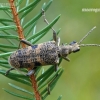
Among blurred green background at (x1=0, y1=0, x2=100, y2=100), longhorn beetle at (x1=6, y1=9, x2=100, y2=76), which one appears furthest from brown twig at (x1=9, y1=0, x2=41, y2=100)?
blurred green background at (x1=0, y1=0, x2=100, y2=100)

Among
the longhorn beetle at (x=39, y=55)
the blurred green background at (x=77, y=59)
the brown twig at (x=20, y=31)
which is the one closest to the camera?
the brown twig at (x=20, y=31)

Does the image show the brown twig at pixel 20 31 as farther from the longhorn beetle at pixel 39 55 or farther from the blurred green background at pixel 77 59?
the blurred green background at pixel 77 59

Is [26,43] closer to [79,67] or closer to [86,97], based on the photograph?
[86,97]

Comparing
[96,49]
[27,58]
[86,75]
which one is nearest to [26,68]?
[27,58]

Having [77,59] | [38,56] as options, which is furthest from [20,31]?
[77,59]

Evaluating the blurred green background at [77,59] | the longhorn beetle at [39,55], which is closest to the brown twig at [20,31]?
the longhorn beetle at [39,55]

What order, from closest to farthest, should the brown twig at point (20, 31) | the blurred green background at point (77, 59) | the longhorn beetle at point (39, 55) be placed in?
the brown twig at point (20, 31)
the longhorn beetle at point (39, 55)
the blurred green background at point (77, 59)

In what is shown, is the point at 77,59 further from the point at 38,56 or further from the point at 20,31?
the point at 20,31

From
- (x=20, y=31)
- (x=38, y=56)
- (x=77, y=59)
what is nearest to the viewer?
(x=20, y=31)

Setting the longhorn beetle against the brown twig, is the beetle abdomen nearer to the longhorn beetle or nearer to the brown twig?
the longhorn beetle
